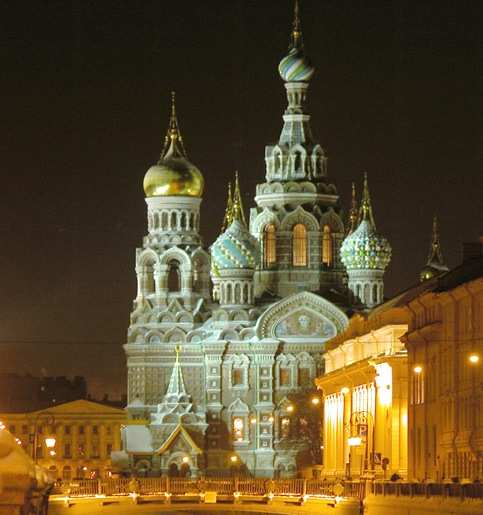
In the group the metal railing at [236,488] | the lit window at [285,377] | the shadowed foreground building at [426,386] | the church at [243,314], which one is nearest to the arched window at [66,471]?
the church at [243,314]

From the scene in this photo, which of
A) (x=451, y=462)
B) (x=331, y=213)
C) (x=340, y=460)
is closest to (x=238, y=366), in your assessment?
(x=331, y=213)

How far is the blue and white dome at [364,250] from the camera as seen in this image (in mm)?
122062

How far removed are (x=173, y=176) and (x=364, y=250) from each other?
42.0 ft

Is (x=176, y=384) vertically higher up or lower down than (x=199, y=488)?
higher up

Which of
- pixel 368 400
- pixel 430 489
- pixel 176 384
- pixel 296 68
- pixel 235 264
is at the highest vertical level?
pixel 296 68

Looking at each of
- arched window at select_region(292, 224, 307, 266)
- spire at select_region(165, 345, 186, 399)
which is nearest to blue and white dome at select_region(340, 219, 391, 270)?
arched window at select_region(292, 224, 307, 266)

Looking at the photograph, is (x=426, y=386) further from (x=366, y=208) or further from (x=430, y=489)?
(x=366, y=208)

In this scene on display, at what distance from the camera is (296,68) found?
413 ft

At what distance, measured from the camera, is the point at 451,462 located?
191 ft

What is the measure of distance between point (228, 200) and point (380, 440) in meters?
56.1

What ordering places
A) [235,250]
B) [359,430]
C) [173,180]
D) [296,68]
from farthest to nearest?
1. [296,68]
2. [173,180]
3. [235,250]
4. [359,430]

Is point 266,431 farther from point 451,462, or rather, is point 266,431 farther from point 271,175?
point 451,462

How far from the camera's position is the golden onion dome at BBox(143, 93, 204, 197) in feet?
406

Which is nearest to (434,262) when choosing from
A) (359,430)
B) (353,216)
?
(353,216)
